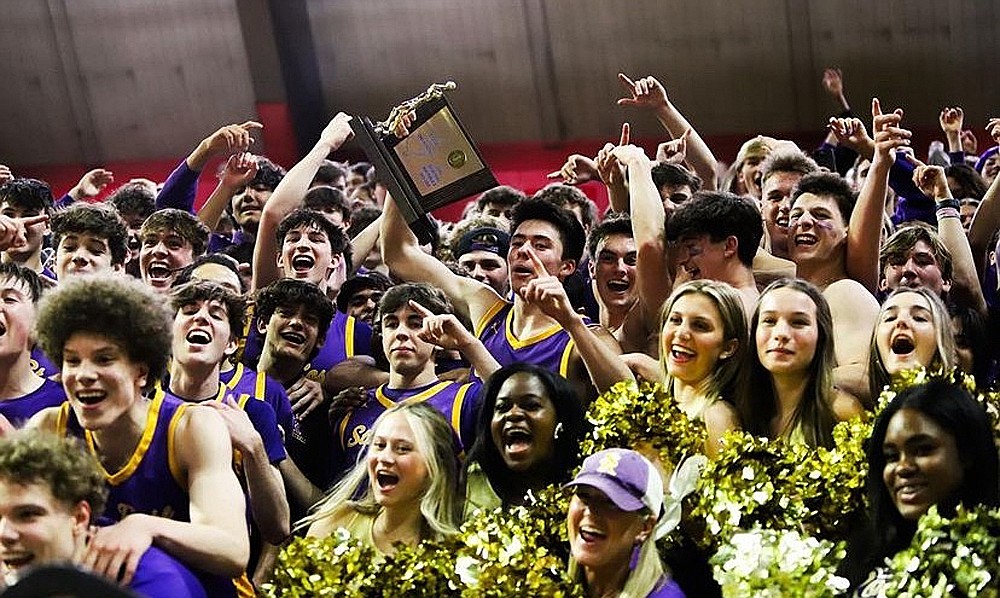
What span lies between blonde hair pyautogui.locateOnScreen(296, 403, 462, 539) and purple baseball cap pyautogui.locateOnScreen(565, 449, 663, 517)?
46 cm

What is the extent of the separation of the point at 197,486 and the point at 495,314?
177 cm

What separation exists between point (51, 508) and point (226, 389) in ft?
4.52

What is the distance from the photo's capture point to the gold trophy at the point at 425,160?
5.33m

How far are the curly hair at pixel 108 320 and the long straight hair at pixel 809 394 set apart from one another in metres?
1.57

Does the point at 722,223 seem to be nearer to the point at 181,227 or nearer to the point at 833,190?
the point at 833,190

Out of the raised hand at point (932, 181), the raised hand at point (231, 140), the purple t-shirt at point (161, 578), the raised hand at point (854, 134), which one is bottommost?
the purple t-shirt at point (161, 578)

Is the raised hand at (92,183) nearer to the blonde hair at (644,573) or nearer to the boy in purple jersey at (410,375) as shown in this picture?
the boy in purple jersey at (410,375)

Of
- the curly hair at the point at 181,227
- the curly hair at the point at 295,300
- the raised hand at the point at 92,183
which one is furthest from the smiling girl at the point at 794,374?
the raised hand at the point at 92,183

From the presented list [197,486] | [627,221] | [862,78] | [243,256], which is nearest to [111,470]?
[197,486]

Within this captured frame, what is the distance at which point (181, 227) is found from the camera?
6066mm

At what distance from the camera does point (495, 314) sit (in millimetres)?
5277

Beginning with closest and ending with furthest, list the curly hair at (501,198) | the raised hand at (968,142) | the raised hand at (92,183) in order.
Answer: the curly hair at (501,198)
the raised hand at (92,183)
the raised hand at (968,142)

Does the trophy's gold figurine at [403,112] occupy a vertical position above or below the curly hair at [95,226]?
above

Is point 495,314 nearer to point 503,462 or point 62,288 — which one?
point 503,462
